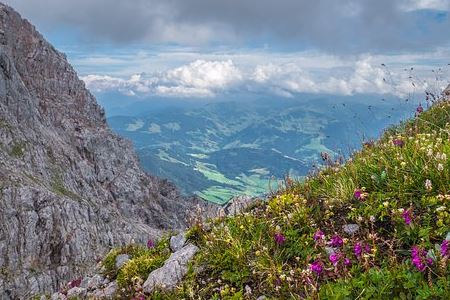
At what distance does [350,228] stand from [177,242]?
3.90 metres

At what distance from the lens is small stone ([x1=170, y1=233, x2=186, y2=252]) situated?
383 inches

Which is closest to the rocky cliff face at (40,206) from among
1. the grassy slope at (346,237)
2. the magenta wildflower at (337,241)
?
the grassy slope at (346,237)

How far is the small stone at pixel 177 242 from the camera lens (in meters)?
9.72

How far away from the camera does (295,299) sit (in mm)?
6336

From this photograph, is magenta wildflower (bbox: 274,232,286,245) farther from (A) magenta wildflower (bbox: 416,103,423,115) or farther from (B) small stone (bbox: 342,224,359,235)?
(A) magenta wildflower (bbox: 416,103,423,115)

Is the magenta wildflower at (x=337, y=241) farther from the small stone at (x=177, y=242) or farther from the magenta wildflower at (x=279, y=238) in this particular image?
the small stone at (x=177, y=242)

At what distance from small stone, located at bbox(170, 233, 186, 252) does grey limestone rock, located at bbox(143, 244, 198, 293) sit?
0.64 m

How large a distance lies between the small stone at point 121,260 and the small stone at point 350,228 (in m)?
4.81

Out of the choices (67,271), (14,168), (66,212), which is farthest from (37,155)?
(67,271)

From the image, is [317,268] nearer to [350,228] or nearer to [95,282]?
[350,228]

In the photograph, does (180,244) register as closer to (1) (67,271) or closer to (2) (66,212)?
(1) (67,271)

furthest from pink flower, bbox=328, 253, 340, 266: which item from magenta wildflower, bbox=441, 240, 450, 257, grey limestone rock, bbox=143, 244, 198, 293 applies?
grey limestone rock, bbox=143, 244, 198, 293

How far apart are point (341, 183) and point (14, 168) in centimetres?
16224

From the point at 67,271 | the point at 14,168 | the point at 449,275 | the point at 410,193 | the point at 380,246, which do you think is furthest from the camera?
the point at 14,168
